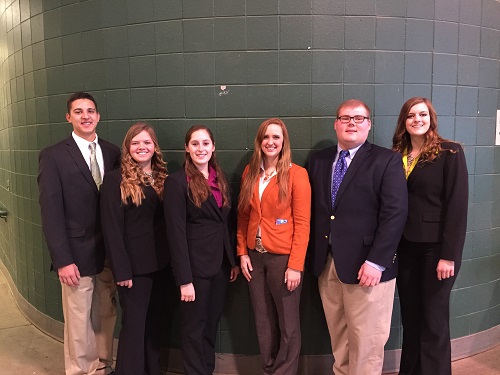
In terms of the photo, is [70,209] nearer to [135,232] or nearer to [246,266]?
[135,232]

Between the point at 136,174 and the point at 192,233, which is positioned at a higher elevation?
the point at 136,174

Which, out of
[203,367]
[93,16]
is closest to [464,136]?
[203,367]

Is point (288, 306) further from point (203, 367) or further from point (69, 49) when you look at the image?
point (69, 49)

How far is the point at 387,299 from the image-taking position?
217 centimetres

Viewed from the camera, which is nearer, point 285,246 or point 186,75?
point 285,246

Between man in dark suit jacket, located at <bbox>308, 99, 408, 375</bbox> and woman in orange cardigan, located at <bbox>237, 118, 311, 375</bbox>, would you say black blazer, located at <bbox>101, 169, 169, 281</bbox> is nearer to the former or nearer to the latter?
woman in orange cardigan, located at <bbox>237, 118, 311, 375</bbox>

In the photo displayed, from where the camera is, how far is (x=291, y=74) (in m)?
2.48

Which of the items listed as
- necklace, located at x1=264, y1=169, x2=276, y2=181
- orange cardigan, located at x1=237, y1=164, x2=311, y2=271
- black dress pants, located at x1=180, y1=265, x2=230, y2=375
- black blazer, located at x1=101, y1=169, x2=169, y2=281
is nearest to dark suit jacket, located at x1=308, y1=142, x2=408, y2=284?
orange cardigan, located at x1=237, y1=164, x2=311, y2=271

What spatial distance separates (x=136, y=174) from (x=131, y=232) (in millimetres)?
335

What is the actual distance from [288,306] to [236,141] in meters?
1.09

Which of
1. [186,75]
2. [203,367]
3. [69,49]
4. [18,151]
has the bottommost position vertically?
[203,367]

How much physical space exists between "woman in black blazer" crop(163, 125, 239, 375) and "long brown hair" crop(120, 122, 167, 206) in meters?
0.15

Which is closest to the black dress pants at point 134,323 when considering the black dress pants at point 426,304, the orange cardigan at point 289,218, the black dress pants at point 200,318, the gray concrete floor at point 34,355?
the black dress pants at point 200,318

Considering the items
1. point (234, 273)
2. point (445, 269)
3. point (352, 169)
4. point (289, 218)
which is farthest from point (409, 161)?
point (234, 273)
